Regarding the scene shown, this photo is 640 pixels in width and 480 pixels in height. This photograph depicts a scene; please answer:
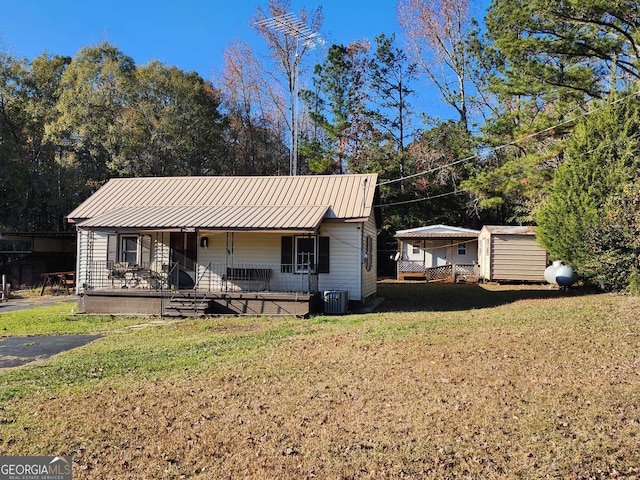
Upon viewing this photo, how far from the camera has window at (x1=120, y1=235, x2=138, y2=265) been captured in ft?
55.5

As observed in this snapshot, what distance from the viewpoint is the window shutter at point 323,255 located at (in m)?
15.4

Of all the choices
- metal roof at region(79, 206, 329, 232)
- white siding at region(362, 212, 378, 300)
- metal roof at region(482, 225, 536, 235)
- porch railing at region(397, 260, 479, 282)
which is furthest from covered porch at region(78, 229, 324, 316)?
porch railing at region(397, 260, 479, 282)

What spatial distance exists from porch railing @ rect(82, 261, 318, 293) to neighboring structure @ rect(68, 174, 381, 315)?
1.3 inches

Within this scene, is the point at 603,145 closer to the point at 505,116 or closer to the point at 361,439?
the point at 505,116

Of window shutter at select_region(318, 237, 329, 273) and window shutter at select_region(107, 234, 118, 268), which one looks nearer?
window shutter at select_region(318, 237, 329, 273)

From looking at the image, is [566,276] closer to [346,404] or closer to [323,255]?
[323,255]

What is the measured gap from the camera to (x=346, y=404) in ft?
19.1

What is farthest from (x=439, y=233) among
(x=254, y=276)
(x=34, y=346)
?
(x=34, y=346)

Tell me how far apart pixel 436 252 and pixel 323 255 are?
15.0 meters

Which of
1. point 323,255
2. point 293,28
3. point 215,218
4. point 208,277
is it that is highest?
point 293,28

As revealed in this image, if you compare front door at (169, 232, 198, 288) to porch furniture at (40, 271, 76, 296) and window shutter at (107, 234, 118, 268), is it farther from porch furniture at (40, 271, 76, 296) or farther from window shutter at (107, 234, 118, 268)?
porch furniture at (40, 271, 76, 296)

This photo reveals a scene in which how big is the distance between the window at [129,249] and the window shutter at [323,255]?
6547 mm

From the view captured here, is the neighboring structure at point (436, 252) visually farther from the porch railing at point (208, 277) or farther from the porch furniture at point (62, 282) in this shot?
the porch furniture at point (62, 282)

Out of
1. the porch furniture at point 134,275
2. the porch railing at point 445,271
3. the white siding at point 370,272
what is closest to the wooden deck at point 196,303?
the porch furniture at point 134,275
